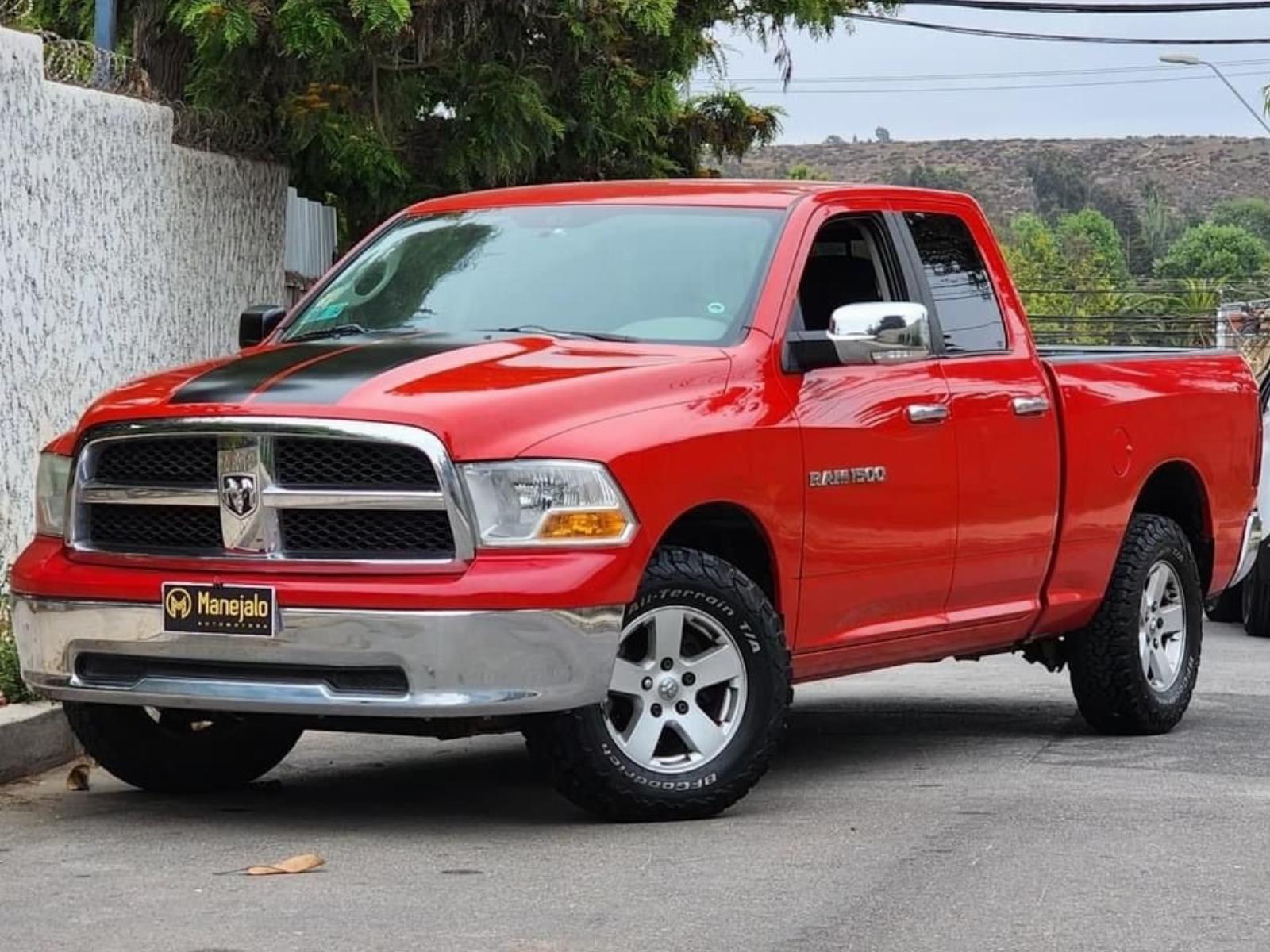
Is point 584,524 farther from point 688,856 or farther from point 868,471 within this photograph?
point 868,471

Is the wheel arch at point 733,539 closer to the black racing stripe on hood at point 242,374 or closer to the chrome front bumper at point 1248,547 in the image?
the black racing stripe on hood at point 242,374

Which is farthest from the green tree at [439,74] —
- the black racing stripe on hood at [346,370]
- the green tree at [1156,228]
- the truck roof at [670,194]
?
the green tree at [1156,228]

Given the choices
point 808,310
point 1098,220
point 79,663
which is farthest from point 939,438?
point 1098,220

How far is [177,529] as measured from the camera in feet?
24.7

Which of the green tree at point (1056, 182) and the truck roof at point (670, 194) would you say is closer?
the truck roof at point (670, 194)

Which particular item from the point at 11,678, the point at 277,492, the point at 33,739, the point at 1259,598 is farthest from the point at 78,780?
the point at 1259,598

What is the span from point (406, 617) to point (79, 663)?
1.15 m

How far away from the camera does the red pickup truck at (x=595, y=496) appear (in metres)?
7.15

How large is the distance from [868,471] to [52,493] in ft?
8.45

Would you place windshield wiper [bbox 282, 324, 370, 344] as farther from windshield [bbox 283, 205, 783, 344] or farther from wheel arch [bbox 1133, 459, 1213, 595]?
wheel arch [bbox 1133, 459, 1213, 595]

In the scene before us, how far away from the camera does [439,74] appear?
14.7m

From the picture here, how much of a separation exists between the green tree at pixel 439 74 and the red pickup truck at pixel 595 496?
15.1ft

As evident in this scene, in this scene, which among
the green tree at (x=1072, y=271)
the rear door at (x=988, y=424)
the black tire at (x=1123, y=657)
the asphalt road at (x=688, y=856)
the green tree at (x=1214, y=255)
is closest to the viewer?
the asphalt road at (x=688, y=856)

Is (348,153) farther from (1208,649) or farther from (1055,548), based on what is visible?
(1055,548)
